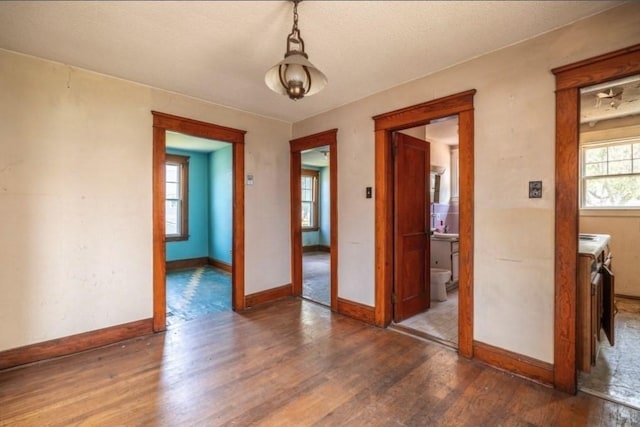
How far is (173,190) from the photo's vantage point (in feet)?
20.1

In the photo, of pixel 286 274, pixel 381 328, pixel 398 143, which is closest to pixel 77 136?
pixel 286 274

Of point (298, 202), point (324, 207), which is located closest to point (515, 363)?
point (298, 202)

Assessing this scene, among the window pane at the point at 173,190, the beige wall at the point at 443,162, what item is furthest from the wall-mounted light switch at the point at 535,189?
the window pane at the point at 173,190

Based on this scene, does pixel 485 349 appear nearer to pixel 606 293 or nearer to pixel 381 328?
pixel 381 328

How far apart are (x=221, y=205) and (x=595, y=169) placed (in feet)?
21.1

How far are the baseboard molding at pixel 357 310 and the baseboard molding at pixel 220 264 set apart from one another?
10.1ft

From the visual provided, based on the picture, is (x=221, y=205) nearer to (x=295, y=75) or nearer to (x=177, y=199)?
(x=177, y=199)

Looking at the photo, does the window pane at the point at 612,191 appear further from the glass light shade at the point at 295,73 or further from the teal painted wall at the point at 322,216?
the teal painted wall at the point at 322,216

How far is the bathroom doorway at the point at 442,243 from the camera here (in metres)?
3.15

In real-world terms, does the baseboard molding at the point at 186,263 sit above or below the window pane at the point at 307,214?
below

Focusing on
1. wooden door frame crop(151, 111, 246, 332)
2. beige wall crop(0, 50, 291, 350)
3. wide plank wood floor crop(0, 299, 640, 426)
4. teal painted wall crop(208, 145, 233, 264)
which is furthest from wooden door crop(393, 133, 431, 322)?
teal painted wall crop(208, 145, 233, 264)

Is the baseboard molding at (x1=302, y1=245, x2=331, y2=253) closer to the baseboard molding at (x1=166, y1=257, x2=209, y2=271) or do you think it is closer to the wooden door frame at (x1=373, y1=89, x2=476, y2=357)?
the baseboard molding at (x1=166, y1=257, x2=209, y2=271)

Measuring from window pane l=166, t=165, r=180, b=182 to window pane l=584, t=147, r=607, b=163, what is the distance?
7.25 m

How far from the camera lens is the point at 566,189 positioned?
6.68ft
